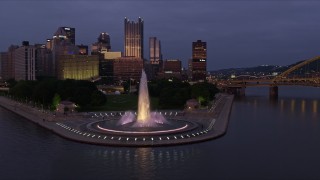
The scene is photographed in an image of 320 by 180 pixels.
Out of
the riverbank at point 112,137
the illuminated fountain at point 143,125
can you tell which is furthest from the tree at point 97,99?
the illuminated fountain at point 143,125

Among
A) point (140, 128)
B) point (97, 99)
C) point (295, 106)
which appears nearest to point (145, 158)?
point (140, 128)

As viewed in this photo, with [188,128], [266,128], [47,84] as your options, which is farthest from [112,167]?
[47,84]

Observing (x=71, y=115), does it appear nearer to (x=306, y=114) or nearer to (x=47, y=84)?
(x=47, y=84)

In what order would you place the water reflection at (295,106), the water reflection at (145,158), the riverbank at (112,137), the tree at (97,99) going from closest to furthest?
1. the water reflection at (145,158)
2. the riverbank at (112,137)
3. the tree at (97,99)
4. the water reflection at (295,106)

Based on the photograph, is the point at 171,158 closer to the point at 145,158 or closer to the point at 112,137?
the point at 145,158

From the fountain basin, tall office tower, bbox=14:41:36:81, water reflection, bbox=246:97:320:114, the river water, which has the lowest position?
the river water

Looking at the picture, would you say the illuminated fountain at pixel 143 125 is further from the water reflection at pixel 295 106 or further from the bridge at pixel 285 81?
the bridge at pixel 285 81

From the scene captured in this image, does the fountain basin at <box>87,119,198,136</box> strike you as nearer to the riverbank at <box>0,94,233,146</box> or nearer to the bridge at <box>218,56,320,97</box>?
the riverbank at <box>0,94,233,146</box>

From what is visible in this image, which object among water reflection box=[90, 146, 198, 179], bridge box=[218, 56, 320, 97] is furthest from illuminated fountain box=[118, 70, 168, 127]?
bridge box=[218, 56, 320, 97]
